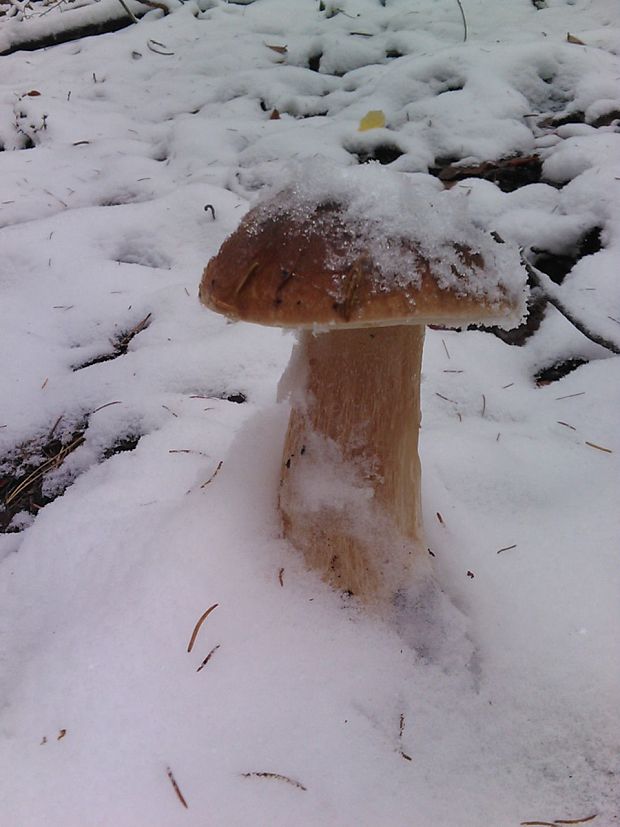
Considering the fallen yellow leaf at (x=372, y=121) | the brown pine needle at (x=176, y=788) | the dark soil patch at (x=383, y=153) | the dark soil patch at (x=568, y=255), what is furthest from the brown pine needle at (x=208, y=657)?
the fallen yellow leaf at (x=372, y=121)

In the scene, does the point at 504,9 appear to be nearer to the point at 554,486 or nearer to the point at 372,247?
the point at 554,486

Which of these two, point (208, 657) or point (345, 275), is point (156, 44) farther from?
point (208, 657)

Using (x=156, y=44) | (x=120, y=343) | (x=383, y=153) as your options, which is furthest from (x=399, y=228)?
(x=156, y=44)

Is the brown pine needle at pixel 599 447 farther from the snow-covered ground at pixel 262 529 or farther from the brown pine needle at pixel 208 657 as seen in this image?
the brown pine needle at pixel 208 657

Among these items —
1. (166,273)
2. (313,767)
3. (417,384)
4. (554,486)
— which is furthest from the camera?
(166,273)

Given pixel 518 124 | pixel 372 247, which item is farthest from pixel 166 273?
pixel 518 124

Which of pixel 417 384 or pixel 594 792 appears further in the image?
pixel 417 384

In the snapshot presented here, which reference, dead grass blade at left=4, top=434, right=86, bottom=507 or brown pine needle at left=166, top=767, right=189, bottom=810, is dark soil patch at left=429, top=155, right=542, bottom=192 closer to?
dead grass blade at left=4, top=434, right=86, bottom=507
